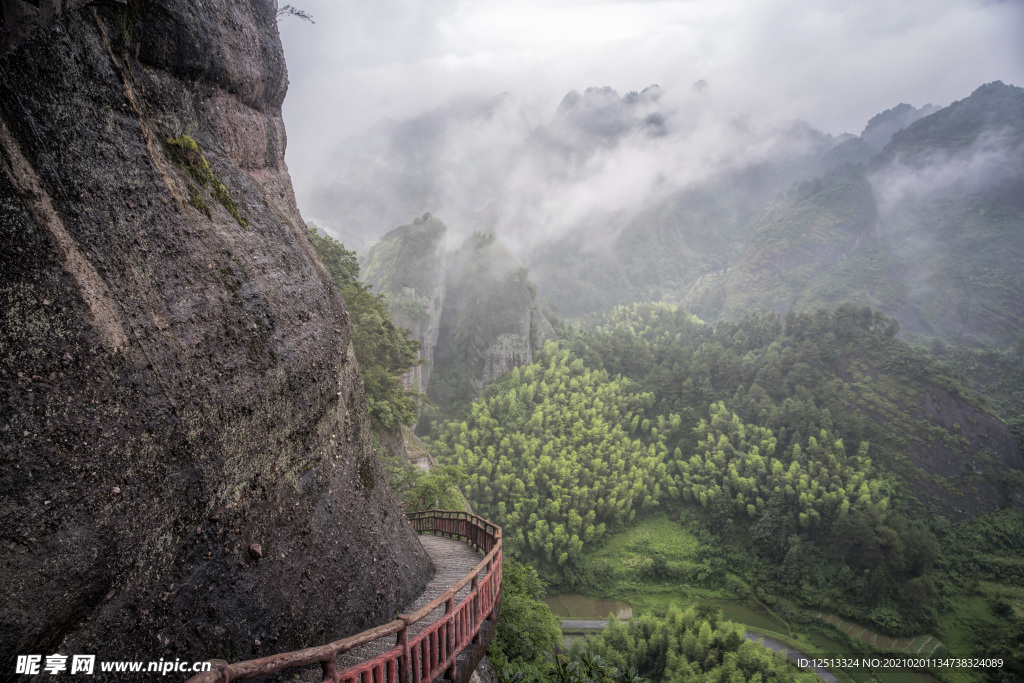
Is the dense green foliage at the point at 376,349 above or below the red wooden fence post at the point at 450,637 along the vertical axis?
above

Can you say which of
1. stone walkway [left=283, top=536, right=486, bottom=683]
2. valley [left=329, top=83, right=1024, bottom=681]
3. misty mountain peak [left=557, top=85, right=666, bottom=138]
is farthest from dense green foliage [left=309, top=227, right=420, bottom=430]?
misty mountain peak [left=557, top=85, right=666, bottom=138]

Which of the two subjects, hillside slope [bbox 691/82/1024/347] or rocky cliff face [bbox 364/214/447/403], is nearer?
rocky cliff face [bbox 364/214/447/403]

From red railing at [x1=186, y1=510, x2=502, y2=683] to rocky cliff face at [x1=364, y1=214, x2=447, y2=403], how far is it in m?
31.9

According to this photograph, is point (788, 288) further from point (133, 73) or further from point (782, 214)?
point (133, 73)

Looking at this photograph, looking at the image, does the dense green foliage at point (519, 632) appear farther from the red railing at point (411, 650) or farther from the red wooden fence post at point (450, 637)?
the red wooden fence post at point (450, 637)

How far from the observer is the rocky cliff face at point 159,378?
372 centimetres

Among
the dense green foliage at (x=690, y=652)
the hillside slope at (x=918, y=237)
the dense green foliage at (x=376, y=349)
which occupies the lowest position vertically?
the dense green foliage at (x=690, y=652)

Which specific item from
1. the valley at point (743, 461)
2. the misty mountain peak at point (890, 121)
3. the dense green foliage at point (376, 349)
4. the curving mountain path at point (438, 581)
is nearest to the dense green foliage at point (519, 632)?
the valley at point (743, 461)

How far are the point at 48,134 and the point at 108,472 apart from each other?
3062mm

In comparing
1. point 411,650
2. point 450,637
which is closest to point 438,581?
point 450,637

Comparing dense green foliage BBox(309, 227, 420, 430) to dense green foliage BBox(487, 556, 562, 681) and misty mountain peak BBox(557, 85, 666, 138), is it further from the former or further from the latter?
misty mountain peak BBox(557, 85, 666, 138)

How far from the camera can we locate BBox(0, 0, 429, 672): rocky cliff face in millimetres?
3721

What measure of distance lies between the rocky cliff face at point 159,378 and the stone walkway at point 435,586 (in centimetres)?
44

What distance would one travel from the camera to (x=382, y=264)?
48.1m
